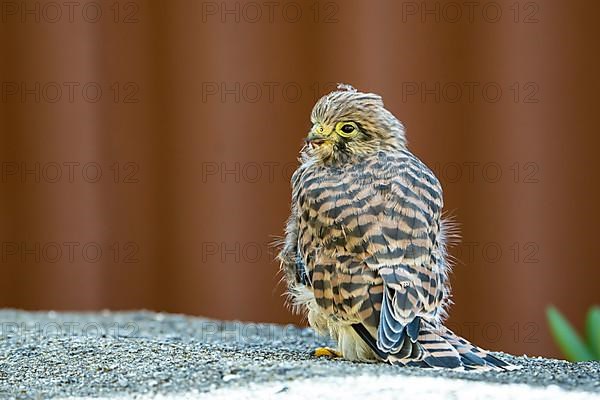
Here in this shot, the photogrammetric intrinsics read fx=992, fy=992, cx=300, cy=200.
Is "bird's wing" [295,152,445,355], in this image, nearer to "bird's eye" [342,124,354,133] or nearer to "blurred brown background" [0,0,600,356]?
"bird's eye" [342,124,354,133]

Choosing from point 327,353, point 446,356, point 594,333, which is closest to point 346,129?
point 327,353

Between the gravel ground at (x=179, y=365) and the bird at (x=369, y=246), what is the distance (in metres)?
0.14

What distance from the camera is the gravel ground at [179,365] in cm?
283

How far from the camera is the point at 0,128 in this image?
637cm

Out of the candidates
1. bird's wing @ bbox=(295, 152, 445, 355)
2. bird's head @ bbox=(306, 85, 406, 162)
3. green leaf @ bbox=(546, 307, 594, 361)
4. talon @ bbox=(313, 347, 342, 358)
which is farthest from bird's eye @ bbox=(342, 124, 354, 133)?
green leaf @ bbox=(546, 307, 594, 361)

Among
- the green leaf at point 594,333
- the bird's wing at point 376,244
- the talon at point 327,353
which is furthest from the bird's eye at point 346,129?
the green leaf at point 594,333

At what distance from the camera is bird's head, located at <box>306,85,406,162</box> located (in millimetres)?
3764

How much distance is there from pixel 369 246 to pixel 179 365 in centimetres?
75

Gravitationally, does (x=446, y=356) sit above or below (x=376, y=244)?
below

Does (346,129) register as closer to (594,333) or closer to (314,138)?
(314,138)

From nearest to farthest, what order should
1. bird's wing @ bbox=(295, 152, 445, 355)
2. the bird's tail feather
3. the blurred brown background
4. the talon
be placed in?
the bird's tail feather → bird's wing @ bbox=(295, 152, 445, 355) → the talon → the blurred brown background

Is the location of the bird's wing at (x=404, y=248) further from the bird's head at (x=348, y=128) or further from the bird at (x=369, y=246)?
the bird's head at (x=348, y=128)

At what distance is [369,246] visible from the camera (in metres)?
3.37

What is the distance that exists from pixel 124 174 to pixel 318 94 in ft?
4.33
